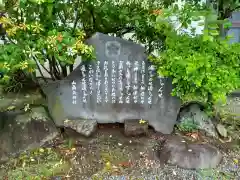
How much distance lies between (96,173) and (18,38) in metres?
1.75

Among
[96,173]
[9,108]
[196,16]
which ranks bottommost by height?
[96,173]

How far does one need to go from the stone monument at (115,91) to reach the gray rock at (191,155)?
0.43m

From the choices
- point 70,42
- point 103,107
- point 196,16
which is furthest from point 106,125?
point 196,16

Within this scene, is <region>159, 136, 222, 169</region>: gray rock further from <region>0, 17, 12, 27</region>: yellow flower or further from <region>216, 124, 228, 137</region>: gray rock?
<region>0, 17, 12, 27</region>: yellow flower

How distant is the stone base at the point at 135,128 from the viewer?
389 cm

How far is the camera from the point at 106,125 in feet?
13.6

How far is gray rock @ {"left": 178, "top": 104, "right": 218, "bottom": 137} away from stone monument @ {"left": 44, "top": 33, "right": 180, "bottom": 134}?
0.77 ft

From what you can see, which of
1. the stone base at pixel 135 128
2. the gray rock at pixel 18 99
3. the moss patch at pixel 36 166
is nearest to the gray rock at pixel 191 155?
the stone base at pixel 135 128

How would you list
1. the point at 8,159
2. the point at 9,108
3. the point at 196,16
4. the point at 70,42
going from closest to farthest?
the point at 196,16
the point at 70,42
the point at 8,159
the point at 9,108

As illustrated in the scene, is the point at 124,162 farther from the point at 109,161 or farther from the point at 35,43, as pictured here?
the point at 35,43

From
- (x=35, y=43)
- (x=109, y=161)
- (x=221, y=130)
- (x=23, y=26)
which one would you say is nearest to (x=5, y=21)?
(x=23, y=26)

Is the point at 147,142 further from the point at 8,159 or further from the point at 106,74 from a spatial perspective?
the point at 8,159

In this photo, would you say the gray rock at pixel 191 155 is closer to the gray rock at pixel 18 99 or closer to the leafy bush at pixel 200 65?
the leafy bush at pixel 200 65

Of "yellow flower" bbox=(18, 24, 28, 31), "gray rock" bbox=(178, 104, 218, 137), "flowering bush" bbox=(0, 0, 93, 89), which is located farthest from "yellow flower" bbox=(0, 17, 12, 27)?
"gray rock" bbox=(178, 104, 218, 137)
